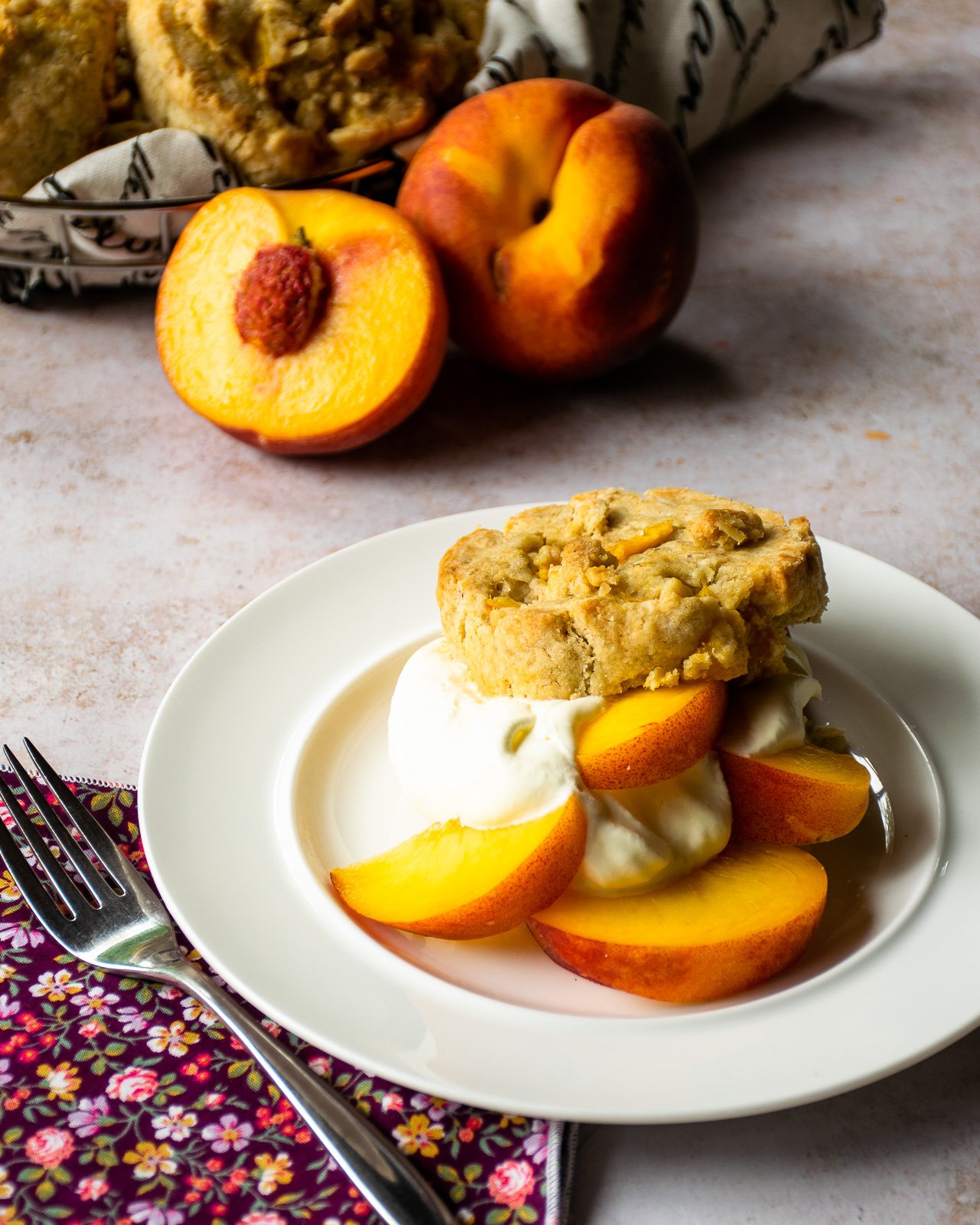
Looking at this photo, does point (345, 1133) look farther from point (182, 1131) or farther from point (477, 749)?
point (477, 749)

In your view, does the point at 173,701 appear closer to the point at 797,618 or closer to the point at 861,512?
the point at 797,618

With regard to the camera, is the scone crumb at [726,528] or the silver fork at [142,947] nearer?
the silver fork at [142,947]

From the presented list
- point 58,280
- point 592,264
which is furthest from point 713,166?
point 58,280

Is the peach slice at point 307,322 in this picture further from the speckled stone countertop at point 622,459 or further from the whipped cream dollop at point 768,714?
the whipped cream dollop at point 768,714

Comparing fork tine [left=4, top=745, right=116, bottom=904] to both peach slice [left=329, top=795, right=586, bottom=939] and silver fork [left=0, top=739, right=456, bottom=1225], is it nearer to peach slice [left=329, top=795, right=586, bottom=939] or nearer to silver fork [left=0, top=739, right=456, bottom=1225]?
silver fork [left=0, top=739, right=456, bottom=1225]

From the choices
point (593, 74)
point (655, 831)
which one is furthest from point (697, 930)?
point (593, 74)

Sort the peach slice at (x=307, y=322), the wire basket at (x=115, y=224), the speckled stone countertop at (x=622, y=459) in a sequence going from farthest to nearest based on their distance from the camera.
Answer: the wire basket at (x=115, y=224)
the peach slice at (x=307, y=322)
the speckled stone countertop at (x=622, y=459)

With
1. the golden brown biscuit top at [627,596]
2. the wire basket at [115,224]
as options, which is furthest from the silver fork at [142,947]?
the wire basket at [115,224]
